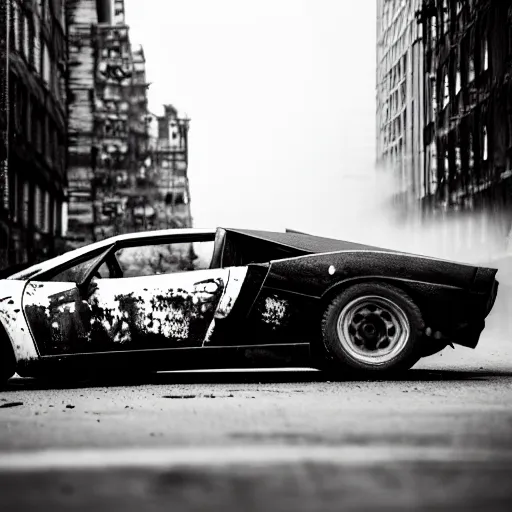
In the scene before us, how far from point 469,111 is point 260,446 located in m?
25.1

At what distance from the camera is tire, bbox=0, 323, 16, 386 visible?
25.8 feet

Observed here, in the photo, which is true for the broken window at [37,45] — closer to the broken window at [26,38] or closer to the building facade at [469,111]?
the broken window at [26,38]

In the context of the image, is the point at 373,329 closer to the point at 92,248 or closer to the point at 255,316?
the point at 255,316

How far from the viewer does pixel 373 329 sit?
7891 millimetres

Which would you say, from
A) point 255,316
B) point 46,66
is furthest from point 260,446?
point 46,66

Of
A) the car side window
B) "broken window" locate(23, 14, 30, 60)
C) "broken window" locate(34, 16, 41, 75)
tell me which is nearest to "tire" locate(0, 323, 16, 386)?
"broken window" locate(23, 14, 30, 60)

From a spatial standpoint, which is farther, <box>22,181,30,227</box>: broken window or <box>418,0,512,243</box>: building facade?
<box>22,181,30,227</box>: broken window

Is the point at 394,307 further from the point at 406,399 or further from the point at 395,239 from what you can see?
the point at 395,239

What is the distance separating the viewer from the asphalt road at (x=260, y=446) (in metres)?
3.55

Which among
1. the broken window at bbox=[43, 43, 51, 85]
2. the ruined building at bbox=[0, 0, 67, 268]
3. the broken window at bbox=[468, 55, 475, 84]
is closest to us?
the broken window at bbox=[468, 55, 475, 84]

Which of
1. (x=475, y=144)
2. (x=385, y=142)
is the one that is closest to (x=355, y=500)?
(x=475, y=144)

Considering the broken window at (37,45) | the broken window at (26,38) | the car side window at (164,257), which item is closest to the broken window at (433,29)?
the broken window at (26,38)

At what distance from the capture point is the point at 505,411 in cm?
595

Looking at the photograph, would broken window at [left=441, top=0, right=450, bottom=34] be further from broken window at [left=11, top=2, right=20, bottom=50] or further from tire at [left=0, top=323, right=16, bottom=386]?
tire at [left=0, top=323, right=16, bottom=386]
